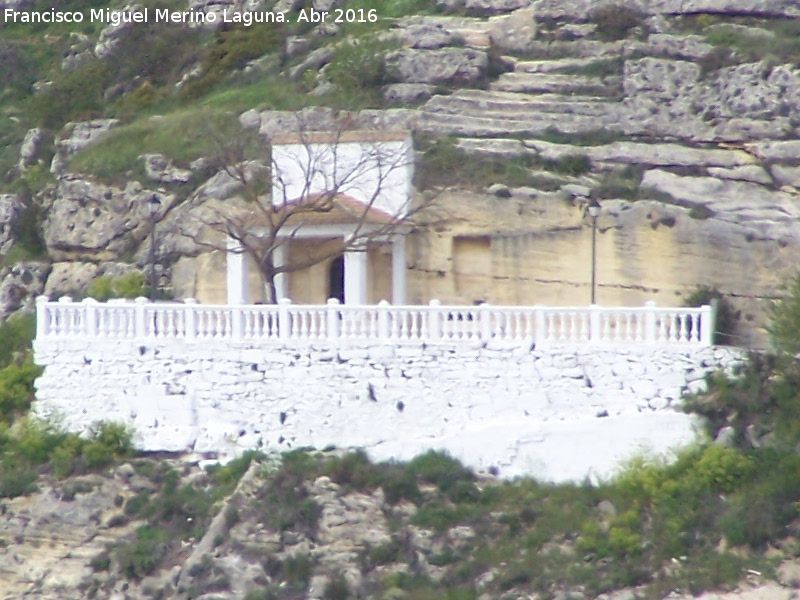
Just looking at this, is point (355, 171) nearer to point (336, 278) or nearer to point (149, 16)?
point (336, 278)

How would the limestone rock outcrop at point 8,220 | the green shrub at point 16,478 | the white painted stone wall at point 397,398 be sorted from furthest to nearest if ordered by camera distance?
the limestone rock outcrop at point 8,220
the green shrub at point 16,478
the white painted stone wall at point 397,398

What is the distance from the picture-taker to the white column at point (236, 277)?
102 ft

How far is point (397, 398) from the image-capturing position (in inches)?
1032

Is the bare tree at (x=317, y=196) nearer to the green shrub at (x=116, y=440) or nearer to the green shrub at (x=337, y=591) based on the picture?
the green shrub at (x=116, y=440)

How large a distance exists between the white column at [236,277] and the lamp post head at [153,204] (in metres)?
1.68

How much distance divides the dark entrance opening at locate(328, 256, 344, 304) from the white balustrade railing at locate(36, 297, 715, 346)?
469cm

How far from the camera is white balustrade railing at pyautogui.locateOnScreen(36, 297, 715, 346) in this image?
83.7 feet

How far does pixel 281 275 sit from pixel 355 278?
171cm

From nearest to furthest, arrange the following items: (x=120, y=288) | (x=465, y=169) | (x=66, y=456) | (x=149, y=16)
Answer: (x=66, y=456) → (x=465, y=169) → (x=120, y=288) → (x=149, y=16)

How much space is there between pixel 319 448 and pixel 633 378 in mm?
5243

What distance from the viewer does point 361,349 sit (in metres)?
26.4

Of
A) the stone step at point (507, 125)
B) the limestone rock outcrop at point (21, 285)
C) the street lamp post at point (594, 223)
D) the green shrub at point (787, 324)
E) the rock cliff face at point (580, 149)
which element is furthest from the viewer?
the limestone rock outcrop at point (21, 285)

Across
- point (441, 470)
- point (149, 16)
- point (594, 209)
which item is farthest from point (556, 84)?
point (149, 16)

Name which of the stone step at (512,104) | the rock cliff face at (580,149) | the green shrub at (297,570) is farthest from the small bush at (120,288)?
the green shrub at (297,570)
